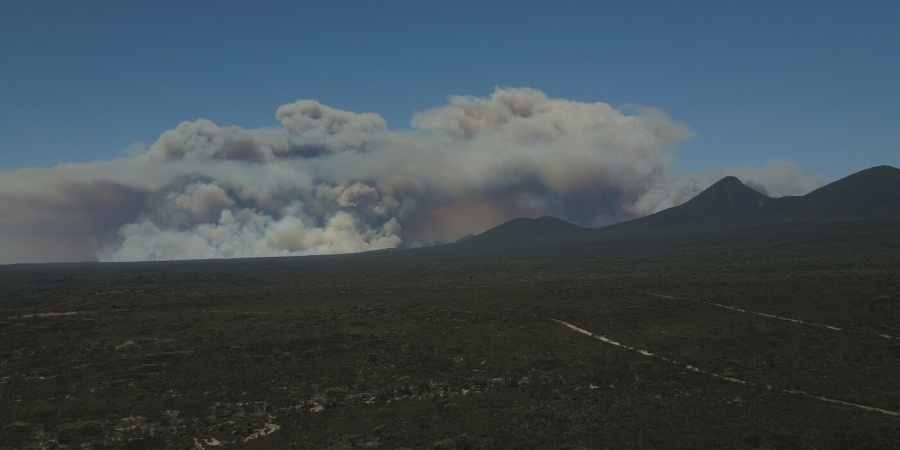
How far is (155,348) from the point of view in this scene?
57375mm

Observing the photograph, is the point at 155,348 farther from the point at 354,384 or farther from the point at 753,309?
the point at 753,309

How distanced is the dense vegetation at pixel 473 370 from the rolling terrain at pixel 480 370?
0.23 metres

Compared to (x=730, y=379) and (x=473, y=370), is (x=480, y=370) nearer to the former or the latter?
(x=473, y=370)

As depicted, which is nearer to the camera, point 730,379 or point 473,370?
point 730,379

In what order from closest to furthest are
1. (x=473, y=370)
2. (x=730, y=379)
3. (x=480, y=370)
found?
(x=730, y=379)
(x=480, y=370)
(x=473, y=370)

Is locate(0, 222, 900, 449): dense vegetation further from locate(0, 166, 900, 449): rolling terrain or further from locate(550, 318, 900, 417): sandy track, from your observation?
locate(550, 318, 900, 417): sandy track

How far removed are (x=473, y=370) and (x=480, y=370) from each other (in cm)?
66

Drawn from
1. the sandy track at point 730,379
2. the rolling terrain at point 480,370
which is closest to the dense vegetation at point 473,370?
the rolling terrain at point 480,370

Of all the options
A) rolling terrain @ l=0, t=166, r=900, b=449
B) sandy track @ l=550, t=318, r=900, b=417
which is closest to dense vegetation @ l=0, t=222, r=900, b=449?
rolling terrain @ l=0, t=166, r=900, b=449

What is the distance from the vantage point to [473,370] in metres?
46.5

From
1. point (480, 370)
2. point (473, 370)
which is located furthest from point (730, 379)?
point (473, 370)

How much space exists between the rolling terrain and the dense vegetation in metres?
0.23

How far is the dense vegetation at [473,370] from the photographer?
3183 cm

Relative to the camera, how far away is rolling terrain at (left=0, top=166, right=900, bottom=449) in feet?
104
